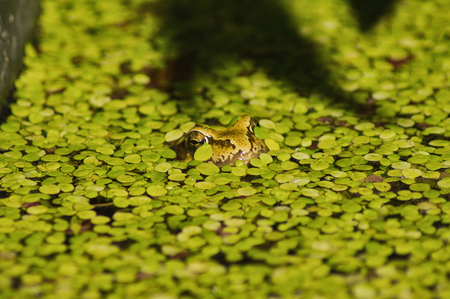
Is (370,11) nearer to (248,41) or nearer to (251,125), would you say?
(248,41)

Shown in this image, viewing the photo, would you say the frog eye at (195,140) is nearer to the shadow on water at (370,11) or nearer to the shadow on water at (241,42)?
the shadow on water at (241,42)

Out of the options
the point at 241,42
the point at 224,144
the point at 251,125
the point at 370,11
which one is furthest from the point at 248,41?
the point at 224,144

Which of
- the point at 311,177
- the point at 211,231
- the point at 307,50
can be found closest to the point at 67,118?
the point at 211,231

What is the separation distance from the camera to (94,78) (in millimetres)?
3344

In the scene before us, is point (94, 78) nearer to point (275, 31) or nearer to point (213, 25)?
point (213, 25)

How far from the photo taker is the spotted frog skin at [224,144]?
2453 millimetres

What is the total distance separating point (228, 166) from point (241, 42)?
178 centimetres

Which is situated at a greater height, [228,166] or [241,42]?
[241,42]

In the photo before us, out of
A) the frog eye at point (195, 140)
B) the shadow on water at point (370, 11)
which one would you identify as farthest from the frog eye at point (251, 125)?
the shadow on water at point (370, 11)

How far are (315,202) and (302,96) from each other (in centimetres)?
117

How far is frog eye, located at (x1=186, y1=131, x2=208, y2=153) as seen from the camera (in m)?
2.46

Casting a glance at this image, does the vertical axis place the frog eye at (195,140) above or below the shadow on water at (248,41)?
below

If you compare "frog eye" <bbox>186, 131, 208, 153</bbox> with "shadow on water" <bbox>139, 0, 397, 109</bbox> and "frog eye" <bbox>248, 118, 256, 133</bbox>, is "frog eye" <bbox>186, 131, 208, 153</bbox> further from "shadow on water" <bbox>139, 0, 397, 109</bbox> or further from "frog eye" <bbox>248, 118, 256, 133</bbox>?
"shadow on water" <bbox>139, 0, 397, 109</bbox>

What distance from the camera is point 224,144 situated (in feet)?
8.05
